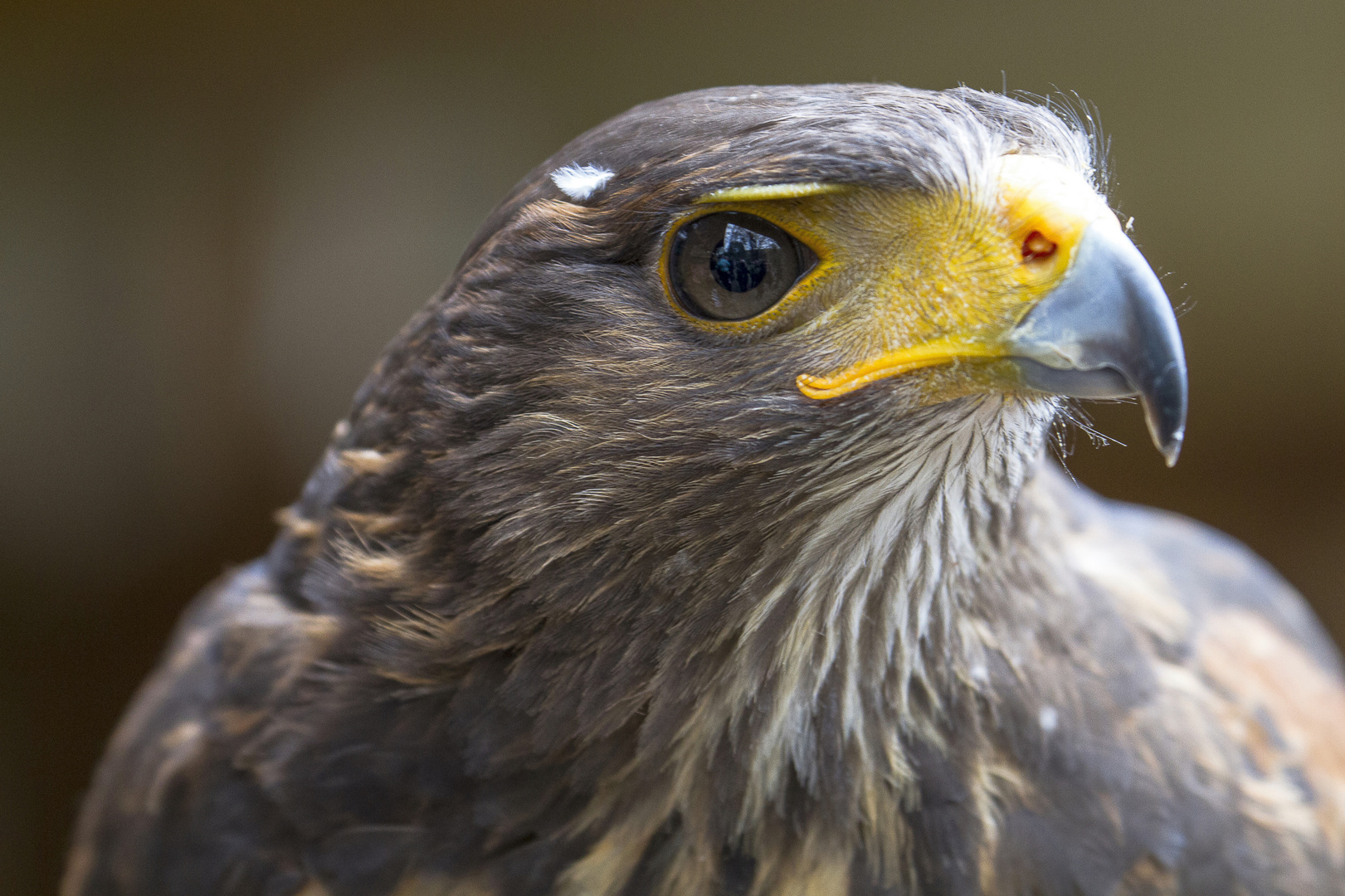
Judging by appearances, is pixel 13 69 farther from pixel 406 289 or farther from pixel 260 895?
pixel 260 895

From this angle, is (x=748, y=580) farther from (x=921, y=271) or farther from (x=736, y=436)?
(x=921, y=271)

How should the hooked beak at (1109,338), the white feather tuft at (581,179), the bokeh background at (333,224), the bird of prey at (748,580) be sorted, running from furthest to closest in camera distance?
the bokeh background at (333,224), the white feather tuft at (581,179), the bird of prey at (748,580), the hooked beak at (1109,338)

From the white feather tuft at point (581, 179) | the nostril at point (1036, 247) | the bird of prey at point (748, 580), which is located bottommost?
the bird of prey at point (748, 580)

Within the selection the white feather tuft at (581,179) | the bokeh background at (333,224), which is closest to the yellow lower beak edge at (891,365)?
the white feather tuft at (581,179)

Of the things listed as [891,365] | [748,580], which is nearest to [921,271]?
[891,365]

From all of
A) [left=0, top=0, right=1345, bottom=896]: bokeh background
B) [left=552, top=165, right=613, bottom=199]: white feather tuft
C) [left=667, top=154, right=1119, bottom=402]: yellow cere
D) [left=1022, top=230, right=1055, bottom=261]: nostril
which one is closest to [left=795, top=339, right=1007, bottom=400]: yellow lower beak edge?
[left=667, top=154, right=1119, bottom=402]: yellow cere

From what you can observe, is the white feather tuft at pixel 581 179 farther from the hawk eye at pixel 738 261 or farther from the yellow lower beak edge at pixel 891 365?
the yellow lower beak edge at pixel 891 365

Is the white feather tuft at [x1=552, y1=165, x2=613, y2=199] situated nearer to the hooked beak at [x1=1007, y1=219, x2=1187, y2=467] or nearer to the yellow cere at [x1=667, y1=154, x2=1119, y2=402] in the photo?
the yellow cere at [x1=667, y1=154, x2=1119, y2=402]

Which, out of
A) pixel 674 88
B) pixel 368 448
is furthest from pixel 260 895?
pixel 674 88

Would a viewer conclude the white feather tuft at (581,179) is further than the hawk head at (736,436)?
Yes
